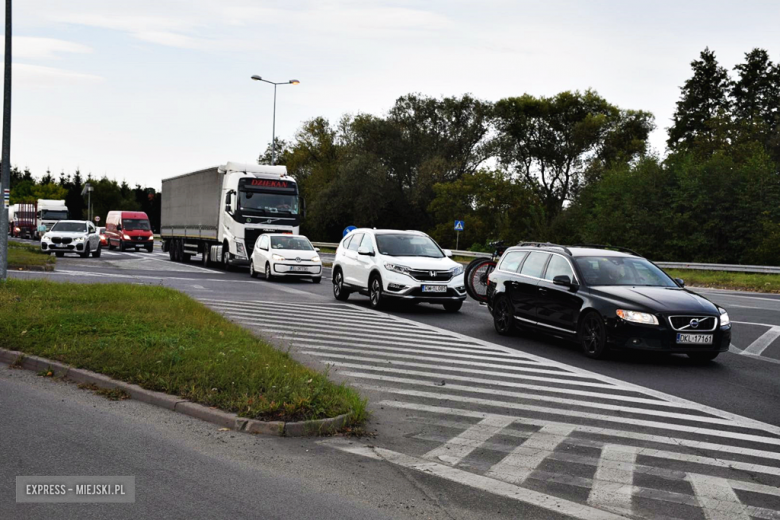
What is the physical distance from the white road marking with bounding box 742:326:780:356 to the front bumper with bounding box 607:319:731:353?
1773 mm

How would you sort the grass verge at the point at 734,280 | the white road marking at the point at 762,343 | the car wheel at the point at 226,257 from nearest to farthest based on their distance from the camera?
the white road marking at the point at 762,343 < the grass verge at the point at 734,280 < the car wheel at the point at 226,257

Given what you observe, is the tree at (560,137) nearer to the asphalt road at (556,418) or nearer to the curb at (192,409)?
the asphalt road at (556,418)

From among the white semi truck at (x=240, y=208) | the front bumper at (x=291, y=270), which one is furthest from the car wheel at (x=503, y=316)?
the white semi truck at (x=240, y=208)

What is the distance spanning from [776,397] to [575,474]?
4.42 m

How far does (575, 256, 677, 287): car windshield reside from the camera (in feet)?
39.4

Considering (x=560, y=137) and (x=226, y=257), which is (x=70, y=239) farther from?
(x=560, y=137)

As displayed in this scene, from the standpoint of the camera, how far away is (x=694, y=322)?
1077 cm

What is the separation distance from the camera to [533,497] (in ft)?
16.8

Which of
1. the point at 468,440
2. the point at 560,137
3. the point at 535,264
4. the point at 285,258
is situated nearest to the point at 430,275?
the point at 535,264

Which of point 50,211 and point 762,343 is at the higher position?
point 50,211

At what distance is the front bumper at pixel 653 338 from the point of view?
10.6 meters

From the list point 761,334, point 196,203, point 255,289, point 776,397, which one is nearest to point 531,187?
point 196,203

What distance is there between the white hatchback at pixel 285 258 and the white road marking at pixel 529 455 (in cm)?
1962

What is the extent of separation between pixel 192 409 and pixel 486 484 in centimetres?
292
